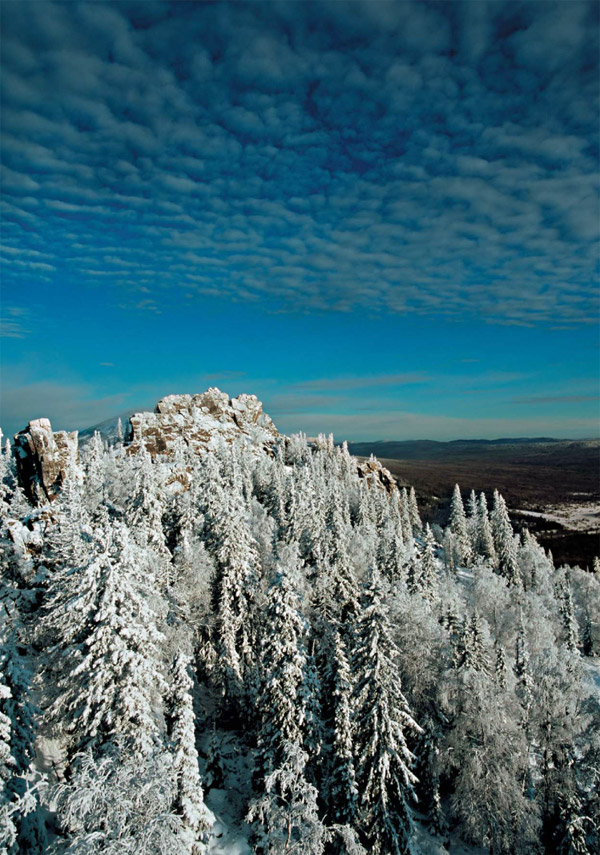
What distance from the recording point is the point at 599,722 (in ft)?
103

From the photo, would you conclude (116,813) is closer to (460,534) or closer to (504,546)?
(504,546)

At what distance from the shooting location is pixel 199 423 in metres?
122

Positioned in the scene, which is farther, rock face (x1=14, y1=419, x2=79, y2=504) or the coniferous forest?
rock face (x1=14, y1=419, x2=79, y2=504)

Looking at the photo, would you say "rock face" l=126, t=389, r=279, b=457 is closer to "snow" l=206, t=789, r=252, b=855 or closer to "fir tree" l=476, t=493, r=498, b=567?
"fir tree" l=476, t=493, r=498, b=567

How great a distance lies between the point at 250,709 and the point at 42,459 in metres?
56.3

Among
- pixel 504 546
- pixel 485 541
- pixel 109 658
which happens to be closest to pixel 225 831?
pixel 109 658

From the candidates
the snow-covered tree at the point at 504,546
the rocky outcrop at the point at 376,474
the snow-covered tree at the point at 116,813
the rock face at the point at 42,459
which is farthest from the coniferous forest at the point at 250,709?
the rocky outcrop at the point at 376,474

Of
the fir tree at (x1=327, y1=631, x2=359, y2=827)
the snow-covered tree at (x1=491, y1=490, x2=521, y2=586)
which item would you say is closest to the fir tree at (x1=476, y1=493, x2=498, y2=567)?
the snow-covered tree at (x1=491, y1=490, x2=521, y2=586)

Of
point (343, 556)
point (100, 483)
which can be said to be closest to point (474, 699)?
point (343, 556)

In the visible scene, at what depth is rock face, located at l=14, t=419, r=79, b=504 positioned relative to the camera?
7381cm

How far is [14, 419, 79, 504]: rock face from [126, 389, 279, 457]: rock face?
2276 centimetres

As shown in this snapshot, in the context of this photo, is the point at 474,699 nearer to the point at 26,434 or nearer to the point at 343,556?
the point at 343,556

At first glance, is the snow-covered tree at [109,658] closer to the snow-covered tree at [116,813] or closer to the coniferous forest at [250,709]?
the coniferous forest at [250,709]

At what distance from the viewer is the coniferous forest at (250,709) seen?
1977cm
